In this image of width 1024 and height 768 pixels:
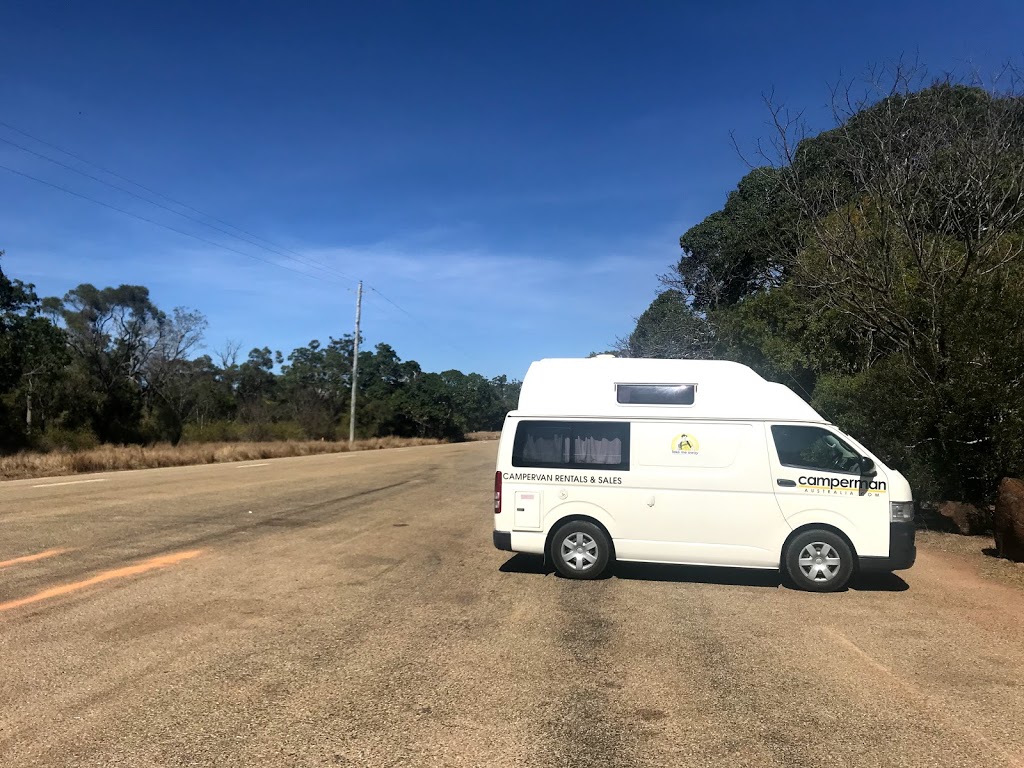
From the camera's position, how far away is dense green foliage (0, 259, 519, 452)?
35.0m

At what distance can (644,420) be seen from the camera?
26.0 ft

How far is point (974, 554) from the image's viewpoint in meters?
9.80

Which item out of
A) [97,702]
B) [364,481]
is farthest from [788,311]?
[97,702]

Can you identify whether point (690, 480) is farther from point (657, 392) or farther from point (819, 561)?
point (819, 561)

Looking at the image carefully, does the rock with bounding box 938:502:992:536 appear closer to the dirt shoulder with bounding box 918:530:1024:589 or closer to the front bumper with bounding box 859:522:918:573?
the dirt shoulder with bounding box 918:530:1024:589

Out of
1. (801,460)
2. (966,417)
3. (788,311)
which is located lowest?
(801,460)

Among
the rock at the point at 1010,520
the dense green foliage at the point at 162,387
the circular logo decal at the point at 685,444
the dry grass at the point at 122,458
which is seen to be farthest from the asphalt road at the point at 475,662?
the dense green foliage at the point at 162,387

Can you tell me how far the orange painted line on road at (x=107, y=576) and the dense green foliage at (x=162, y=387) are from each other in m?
29.6

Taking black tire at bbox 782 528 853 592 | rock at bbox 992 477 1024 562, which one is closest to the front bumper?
black tire at bbox 782 528 853 592

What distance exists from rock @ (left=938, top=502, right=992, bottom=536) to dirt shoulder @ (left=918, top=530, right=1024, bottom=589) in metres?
0.25

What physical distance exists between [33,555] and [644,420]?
25.7ft

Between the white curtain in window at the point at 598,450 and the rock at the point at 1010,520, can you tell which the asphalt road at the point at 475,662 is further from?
the white curtain in window at the point at 598,450

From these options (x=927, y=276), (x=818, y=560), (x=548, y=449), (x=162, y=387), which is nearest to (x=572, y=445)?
(x=548, y=449)

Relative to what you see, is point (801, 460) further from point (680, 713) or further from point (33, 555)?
point (33, 555)
